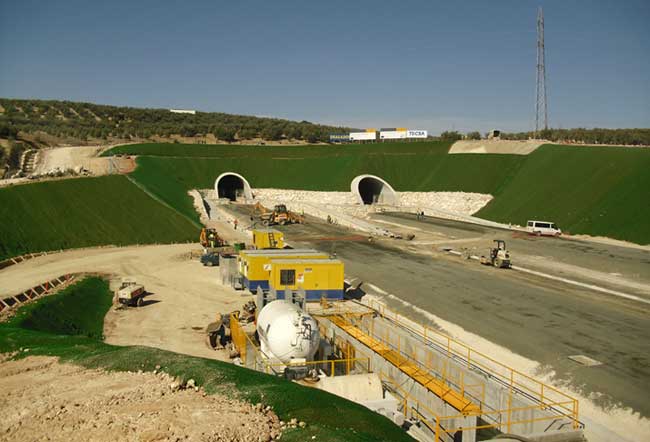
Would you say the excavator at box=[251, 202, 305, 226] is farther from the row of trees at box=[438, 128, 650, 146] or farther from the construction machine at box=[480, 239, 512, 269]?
the row of trees at box=[438, 128, 650, 146]

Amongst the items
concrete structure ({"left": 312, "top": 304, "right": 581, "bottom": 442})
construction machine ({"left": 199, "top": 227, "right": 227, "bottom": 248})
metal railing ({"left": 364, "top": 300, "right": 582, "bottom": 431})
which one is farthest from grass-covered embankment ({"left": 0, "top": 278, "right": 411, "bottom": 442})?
construction machine ({"left": 199, "top": 227, "right": 227, "bottom": 248})

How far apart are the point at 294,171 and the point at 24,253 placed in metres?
61.5

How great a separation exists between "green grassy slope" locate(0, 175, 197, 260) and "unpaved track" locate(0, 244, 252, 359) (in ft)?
7.76

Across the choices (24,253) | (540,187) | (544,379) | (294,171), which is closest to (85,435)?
(544,379)

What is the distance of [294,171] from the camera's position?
101 m

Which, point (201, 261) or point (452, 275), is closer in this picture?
point (452, 275)

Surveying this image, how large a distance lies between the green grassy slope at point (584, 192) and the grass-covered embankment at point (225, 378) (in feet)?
156

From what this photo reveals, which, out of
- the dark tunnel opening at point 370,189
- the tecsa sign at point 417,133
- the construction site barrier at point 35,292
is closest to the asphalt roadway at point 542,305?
the construction site barrier at point 35,292

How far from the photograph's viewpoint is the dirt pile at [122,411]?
12867 mm

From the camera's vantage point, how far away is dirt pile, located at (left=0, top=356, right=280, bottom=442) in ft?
42.2

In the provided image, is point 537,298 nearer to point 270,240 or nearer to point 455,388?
point 455,388

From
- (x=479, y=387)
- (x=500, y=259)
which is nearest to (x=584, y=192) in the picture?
(x=500, y=259)

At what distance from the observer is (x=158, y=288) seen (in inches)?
1465

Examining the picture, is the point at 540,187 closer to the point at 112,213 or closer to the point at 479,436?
the point at 112,213
